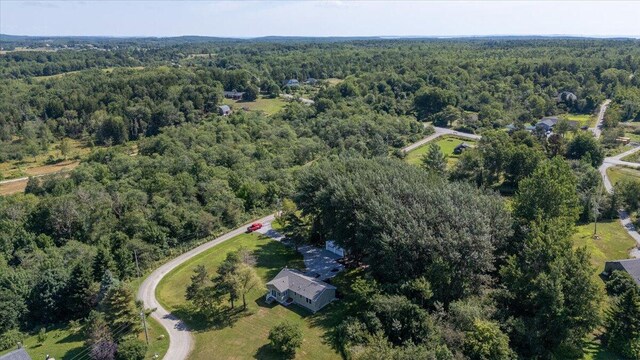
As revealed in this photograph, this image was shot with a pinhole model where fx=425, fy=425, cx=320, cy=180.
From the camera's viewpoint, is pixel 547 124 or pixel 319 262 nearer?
pixel 319 262

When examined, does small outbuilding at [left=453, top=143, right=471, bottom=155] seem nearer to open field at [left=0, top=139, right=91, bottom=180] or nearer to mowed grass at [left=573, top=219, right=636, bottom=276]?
mowed grass at [left=573, top=219, right=636, bottom=276]

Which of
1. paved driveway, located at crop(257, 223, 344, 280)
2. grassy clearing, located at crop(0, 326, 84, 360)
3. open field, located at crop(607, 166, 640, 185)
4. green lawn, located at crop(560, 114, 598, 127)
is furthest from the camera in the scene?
green lawn, located at crop(560, 114, 598, 127)

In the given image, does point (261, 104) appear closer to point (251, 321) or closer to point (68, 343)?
point (251, 321)

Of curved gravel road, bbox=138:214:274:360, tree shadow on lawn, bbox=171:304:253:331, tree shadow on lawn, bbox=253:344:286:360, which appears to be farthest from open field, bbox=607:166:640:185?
tree shadow on lawn, bbox=171:304:253:331

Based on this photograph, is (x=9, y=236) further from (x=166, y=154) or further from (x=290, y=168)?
(x=290, y=168)

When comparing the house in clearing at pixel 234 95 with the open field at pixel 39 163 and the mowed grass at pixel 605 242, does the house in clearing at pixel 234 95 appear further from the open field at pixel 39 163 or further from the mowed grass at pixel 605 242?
the mowed grass at pixel 605 242

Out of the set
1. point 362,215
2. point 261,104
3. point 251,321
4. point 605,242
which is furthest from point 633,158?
point 261,104

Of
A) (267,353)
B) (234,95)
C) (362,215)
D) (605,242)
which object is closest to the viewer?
(267,353)

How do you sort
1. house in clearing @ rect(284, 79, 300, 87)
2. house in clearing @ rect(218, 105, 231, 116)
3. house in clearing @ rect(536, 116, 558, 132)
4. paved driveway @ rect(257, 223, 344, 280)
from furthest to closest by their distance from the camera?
1. house in clearing @ rect(284, 79, 300, 87)
2. house in clearing @ rect(218, 105, 231, 116)
3. house in clearing @ rect(536, 116, 558, 132)
4. paved driveway @ rect(257, 223, 344, 280)
